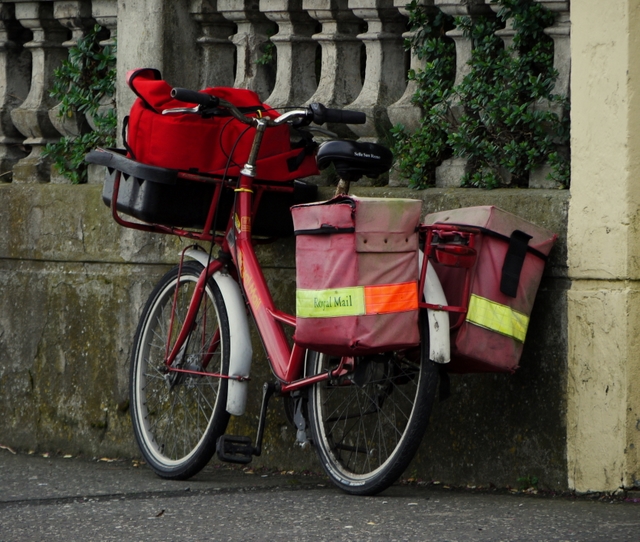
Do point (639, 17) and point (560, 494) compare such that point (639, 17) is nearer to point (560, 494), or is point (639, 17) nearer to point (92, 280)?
point (560, 494)

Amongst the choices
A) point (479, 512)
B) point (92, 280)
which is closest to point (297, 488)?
point (479, 512)

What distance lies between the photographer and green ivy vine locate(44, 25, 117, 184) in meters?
6.06

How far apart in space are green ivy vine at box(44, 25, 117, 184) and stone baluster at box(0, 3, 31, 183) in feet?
1.07

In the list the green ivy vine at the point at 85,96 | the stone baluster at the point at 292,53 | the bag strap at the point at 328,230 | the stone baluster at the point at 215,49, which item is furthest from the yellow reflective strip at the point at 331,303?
the green ivy vine at the point at 85,96

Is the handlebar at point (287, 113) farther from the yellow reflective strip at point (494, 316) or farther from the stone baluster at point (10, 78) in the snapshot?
the stone baluster at point (10, 78)

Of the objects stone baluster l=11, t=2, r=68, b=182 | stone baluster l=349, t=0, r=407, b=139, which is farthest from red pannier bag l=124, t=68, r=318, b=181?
stone baluster l=11, t=2, r=68, b=182

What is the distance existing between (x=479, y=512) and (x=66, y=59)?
3.32 m

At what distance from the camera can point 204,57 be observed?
5.80m

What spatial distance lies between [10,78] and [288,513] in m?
3.14

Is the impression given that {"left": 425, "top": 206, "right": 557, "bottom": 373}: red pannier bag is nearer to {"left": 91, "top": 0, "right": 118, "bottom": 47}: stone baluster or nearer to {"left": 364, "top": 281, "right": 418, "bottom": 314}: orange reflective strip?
{"left": 364, "top": 281, "right": 418, "bottom": 314}: orange reflective strip

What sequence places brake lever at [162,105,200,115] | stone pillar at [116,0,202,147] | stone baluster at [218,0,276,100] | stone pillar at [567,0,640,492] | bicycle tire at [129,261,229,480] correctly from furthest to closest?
stone pillar at [116,0,202,147] → stone baluster at [218,0,276,100] → bicycle tire at [129,261,229,480] → brake lever at [162,105,200,115] → stone pillar at [567,0,640,492]

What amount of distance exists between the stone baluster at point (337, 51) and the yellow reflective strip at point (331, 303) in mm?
1377

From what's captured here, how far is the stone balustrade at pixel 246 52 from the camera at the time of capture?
511 cm

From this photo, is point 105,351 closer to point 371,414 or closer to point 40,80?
point 40,80
